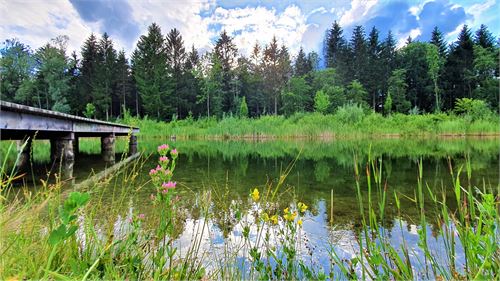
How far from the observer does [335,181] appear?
5098 mm

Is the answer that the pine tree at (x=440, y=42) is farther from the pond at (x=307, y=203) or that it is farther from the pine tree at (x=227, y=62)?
the pond at (x=307, y=203)

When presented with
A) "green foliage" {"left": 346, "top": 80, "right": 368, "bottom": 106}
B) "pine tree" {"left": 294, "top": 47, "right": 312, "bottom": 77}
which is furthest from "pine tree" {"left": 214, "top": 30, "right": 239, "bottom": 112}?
"green foliage" {"left": 346, "top": 80, "right": 368, "bottom": 106}

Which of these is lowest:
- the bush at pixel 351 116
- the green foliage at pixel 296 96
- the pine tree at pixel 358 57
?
the bush at pixel 351 116

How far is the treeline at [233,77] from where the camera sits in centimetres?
3401

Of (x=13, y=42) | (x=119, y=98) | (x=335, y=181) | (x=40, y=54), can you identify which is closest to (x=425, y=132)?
(x=335, y=181)

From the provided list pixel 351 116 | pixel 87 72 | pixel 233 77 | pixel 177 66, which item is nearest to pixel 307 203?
pixel 351 116

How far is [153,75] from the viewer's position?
116 ft

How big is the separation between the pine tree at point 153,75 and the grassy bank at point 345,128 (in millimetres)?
9880

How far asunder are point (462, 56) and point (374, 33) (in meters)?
11.7

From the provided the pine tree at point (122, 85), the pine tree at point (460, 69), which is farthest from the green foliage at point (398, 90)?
the pine tree at point (122, 85)

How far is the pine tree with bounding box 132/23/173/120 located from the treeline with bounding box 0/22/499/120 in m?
0.12

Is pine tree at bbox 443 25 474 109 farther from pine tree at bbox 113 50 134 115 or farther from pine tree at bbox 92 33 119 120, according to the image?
pine tree at bbox 92 33 119 120

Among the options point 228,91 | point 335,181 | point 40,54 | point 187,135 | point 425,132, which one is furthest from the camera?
point 228,91

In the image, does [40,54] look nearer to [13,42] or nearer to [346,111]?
[13,42]
